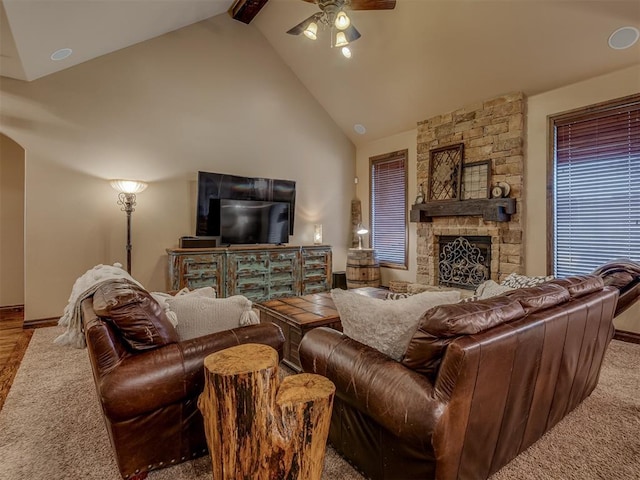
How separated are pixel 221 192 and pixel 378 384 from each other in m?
4.13

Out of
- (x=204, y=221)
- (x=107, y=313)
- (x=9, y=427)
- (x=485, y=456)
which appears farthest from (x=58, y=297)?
(x=485, y=456)

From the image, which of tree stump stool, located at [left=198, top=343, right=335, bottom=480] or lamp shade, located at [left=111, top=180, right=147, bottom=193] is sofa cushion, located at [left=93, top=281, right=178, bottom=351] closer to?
tree stump stool, located at [left=198, top=343, right=335, bottom=480]

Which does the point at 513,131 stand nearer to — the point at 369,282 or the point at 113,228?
the point at 369,282

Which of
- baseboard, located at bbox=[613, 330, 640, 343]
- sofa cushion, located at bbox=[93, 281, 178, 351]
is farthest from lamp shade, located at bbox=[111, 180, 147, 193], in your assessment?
baseboard, located at bbox=[613, 330, 640, 343]

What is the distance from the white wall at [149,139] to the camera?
3861 mm

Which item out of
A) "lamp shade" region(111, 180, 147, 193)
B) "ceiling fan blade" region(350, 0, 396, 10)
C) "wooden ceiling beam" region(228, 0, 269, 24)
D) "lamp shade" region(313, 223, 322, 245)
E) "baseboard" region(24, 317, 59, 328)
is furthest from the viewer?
"lamp shade" region(313, 223, 322, 245)

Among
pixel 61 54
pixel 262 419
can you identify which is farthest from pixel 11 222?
pixel 262 419

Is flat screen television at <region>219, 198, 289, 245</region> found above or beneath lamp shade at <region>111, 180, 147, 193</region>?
beneath

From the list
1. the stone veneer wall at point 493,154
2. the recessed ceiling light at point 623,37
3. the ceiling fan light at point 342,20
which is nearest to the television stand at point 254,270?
the stone veneer wall at point 493,154

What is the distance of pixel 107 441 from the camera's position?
177 centimetres

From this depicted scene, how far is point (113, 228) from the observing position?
426 cm

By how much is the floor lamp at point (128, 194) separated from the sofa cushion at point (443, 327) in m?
3.95

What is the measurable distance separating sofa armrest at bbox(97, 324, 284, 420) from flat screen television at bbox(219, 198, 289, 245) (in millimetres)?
3304

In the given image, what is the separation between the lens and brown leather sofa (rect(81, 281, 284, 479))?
1379 mm
